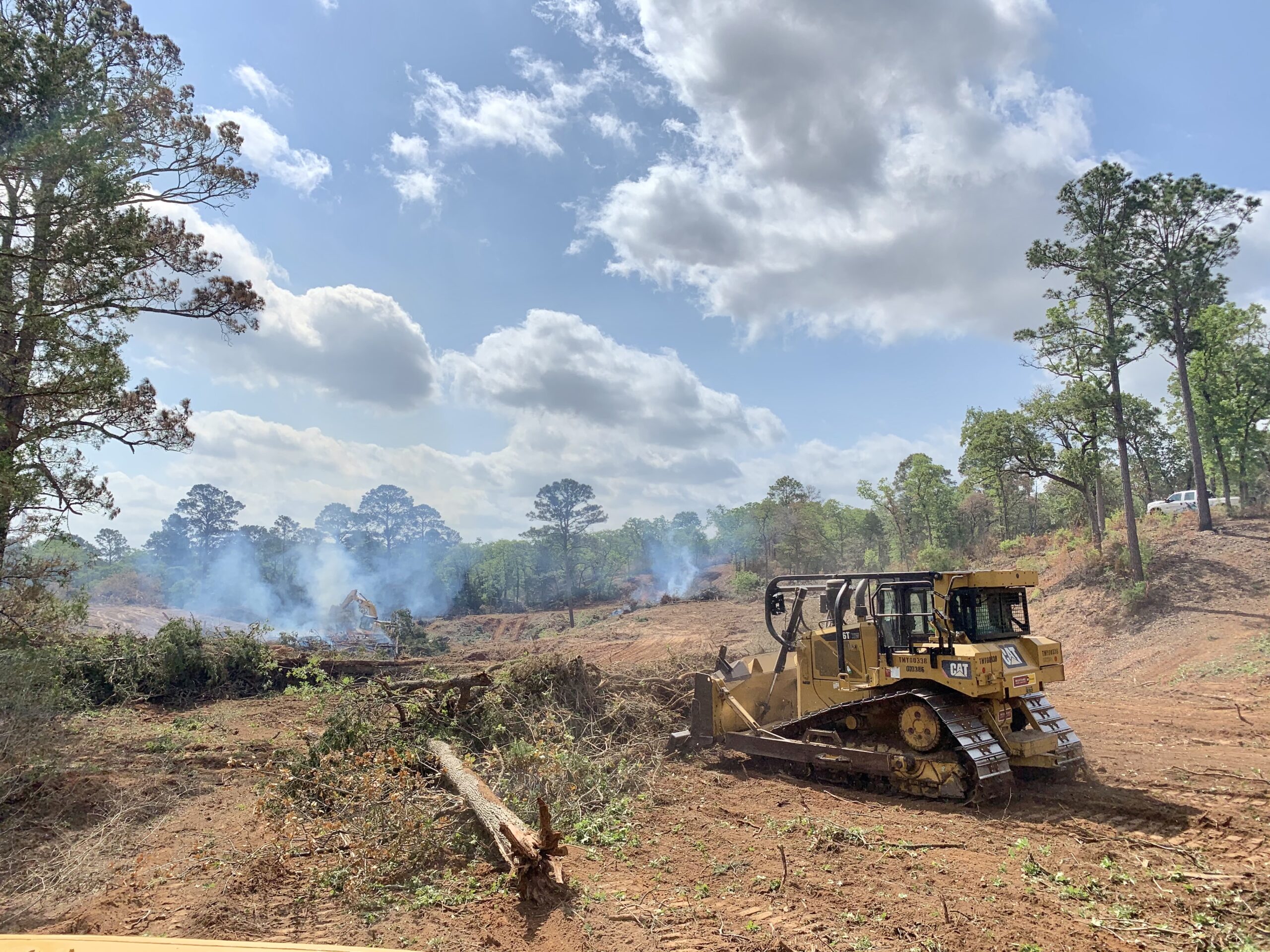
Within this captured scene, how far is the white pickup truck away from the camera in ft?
92.3

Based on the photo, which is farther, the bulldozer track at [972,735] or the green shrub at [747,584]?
the green shrub at [747,584]

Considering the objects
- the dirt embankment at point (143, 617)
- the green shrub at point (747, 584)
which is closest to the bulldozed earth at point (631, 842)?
the dirt embankment at point (143, 617)

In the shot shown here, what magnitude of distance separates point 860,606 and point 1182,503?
101 ft

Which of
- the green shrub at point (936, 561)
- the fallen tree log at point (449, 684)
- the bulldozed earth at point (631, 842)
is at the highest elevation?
the green shrub at point (936, 561)

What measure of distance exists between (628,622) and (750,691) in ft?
80.9

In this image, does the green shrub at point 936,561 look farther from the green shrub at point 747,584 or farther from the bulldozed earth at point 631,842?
the bulldozed earth at point 631,842

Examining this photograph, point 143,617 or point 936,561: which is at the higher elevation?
A: point 936,561

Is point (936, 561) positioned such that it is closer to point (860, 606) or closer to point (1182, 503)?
point (1182, 503)

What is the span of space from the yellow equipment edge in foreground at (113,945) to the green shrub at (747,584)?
39649mm

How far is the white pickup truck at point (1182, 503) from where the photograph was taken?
92.3 ft

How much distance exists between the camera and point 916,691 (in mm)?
8219

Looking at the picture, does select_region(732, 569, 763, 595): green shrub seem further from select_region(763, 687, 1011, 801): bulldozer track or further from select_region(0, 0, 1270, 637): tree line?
select_region(763, 687, 1011, 801): bulldozer track

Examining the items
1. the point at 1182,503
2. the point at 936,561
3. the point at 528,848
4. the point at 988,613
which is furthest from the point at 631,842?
the point at 1182,503

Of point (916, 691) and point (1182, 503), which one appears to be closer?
point (916, 691)
